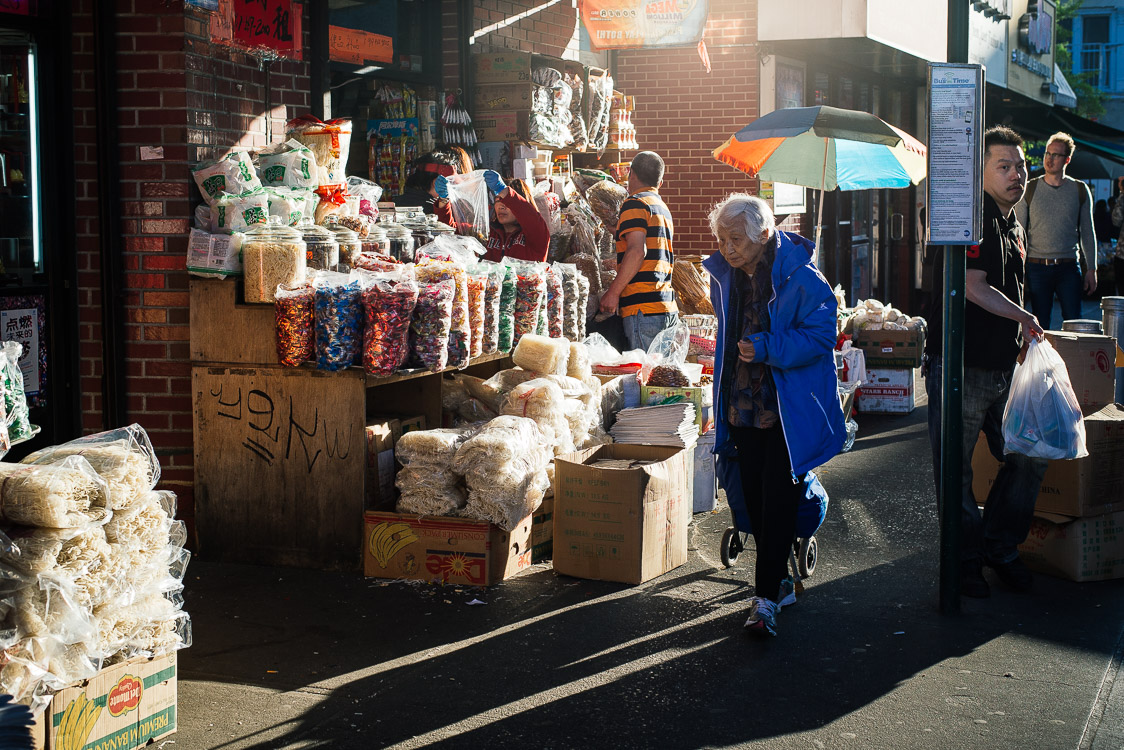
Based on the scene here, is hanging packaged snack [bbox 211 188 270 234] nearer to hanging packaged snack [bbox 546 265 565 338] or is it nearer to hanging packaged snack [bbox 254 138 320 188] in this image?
hanging packaged snack [bbox 254 138 320 188]

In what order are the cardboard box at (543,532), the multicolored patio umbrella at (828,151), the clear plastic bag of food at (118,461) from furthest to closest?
the multicolored patio umbrella at (828,151) < the cardboard box at (543,532) < the clear plastic bag of food at (118,461)

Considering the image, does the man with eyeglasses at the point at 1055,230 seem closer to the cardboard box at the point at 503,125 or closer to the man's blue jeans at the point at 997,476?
the cardboard box at the point at 503,125

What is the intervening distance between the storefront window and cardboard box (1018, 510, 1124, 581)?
5184mm

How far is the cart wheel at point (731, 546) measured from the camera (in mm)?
6262

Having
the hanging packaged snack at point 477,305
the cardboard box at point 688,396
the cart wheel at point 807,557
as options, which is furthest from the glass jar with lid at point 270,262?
the cart wheel at point 807,557

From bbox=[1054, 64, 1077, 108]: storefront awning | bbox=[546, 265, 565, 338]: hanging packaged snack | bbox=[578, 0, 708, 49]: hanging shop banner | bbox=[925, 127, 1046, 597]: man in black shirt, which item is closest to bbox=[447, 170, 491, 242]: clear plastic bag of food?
bbox=[546, 265, 565, 338]: hanging packaged snack

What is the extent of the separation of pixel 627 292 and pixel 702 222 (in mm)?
5188

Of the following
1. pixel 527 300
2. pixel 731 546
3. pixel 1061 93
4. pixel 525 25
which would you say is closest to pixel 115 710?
pixel 731 546

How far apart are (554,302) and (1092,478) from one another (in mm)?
3163

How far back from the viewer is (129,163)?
6.25m

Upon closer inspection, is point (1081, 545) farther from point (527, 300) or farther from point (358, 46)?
point (358, 46)

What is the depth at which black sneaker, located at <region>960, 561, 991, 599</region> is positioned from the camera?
19.2 feet

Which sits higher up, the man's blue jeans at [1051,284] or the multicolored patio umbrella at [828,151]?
the multicolored patio umbrella at [828,151]

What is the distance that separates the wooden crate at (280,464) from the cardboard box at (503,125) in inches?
178
